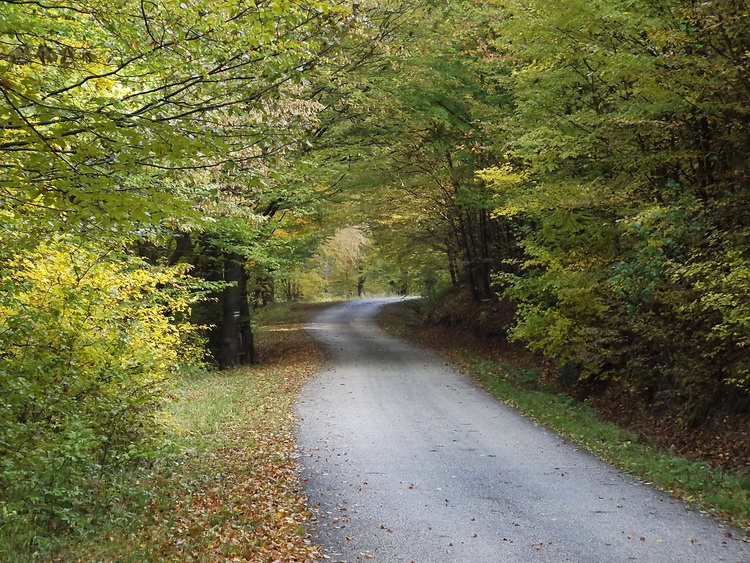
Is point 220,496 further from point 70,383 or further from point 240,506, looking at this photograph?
point 70,383

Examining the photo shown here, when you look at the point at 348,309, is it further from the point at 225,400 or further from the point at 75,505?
the point at 75,505

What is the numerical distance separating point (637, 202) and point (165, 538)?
8893 mm

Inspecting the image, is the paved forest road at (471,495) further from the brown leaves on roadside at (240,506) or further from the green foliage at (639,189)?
the green foliage at (639,189)

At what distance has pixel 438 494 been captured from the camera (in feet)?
24.4

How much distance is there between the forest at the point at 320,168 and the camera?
194 inches

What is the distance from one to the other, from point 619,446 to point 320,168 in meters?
10.1

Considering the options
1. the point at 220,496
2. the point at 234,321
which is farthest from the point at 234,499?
the point at 234,321

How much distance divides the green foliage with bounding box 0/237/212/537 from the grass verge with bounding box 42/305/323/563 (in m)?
0.48

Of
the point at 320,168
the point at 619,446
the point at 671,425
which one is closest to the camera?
the point at 619,446

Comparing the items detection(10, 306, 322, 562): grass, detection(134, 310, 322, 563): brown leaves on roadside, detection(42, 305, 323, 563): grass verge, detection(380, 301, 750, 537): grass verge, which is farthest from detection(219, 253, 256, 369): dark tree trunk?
detection(134, 310, 322, 563): brown leaves on roadside

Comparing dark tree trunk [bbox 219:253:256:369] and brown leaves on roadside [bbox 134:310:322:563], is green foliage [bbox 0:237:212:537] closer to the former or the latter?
brown leaves on roadside [bbox 134:310:322:563]

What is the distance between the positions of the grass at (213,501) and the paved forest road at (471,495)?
0.42 metres

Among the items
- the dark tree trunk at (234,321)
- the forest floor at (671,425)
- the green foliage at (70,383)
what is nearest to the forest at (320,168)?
the green foliage at (70,383)

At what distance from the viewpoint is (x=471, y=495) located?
7375 mm
